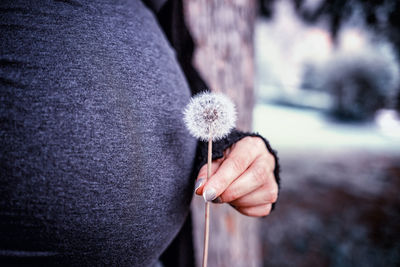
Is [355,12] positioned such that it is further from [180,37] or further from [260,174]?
[260,174]

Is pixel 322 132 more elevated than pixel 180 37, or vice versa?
pixel 180 37

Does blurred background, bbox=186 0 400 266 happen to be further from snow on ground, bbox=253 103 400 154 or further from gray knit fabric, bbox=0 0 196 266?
gray knit fabric, bbox=0 0 196 266

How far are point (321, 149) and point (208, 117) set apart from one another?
14.5 feet

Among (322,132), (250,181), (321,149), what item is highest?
(250,181)

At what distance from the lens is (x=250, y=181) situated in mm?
471

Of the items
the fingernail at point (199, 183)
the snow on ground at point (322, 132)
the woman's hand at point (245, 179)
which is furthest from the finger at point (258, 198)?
the snow on ground at point (322, 132)

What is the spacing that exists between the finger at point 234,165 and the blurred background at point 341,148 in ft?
3.24

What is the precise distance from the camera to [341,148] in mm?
4301

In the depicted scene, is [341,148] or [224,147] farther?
[341,148]

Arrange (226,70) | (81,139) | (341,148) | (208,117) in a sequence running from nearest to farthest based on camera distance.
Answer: (81,139) → (208,117) → (226,70) → (341,148)

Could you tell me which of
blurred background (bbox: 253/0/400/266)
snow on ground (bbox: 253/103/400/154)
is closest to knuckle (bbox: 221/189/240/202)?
blurred background (bbox: 253/0/400/266)

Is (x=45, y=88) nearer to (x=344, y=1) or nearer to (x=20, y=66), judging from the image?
(x=20, y=66)

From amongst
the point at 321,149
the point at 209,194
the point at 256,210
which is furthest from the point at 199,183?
the point at 321,149

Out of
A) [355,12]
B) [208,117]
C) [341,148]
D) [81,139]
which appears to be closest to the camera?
[81,139]
